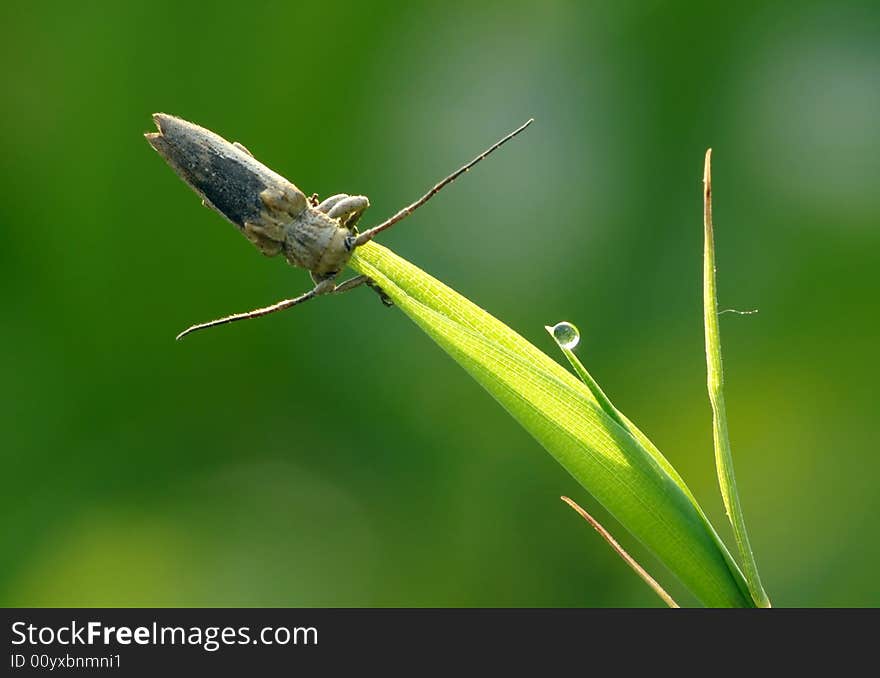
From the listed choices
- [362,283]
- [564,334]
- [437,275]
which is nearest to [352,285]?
[362,283]

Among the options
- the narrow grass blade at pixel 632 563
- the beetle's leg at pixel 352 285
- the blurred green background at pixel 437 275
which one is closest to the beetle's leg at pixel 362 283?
the beetle's leg at pixel 352 285

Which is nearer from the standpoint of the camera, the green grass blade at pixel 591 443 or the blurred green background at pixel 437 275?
the green grass blade at pixel 591 443

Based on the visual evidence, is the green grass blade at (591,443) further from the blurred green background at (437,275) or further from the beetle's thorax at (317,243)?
the blurred green background at (437,275)

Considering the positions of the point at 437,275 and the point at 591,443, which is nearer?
the point at 591,443

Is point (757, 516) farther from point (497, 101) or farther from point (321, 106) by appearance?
point (321, 106)

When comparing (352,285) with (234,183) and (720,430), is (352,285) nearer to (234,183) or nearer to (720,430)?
(234,183)

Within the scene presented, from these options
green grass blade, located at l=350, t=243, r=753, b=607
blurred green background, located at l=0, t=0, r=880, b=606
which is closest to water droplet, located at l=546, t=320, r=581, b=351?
green grass blade, located at l=350, t=243, r=753, b=607
